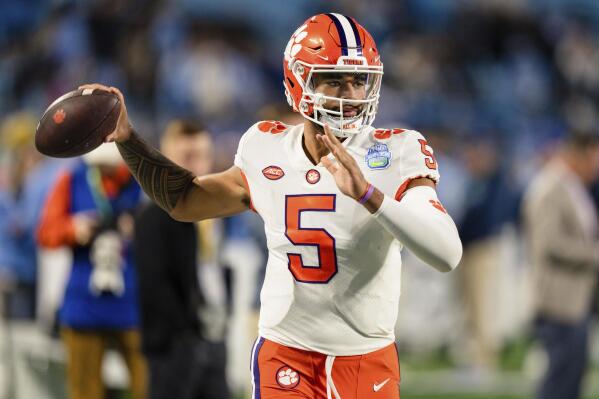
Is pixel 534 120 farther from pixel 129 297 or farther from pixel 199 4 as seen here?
pixel 129 297

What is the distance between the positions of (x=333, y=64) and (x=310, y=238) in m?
0.48

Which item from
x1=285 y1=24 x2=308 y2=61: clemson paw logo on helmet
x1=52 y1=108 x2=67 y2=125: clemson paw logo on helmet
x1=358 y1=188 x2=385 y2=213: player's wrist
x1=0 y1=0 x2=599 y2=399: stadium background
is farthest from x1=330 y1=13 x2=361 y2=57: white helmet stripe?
x1=0 y1=0 x2=599 y2=399: stadium background

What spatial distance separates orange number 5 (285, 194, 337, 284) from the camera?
3.14 m

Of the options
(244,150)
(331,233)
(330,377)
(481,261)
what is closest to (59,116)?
(244,150)

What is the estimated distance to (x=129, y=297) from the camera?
5523mm

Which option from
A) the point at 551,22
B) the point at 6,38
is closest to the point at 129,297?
the point at 6,38

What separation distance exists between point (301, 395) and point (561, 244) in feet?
11.7

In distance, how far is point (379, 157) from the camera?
3146 millimetres

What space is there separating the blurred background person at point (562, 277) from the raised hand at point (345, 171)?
3667mm

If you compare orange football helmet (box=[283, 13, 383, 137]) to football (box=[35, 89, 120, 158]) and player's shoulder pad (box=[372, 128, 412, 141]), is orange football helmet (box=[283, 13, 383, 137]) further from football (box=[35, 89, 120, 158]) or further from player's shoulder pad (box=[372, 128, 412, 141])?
football (box=[35, 89, 120, 158])

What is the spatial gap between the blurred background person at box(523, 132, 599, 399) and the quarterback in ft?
10.8

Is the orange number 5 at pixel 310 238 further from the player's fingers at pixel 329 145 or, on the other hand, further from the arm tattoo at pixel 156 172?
the arm tattoo at pixel 156 172

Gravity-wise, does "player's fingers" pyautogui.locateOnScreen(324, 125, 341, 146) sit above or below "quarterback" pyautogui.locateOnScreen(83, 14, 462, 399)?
above

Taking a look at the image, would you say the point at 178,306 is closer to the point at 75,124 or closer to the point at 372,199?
the point at 75,124
